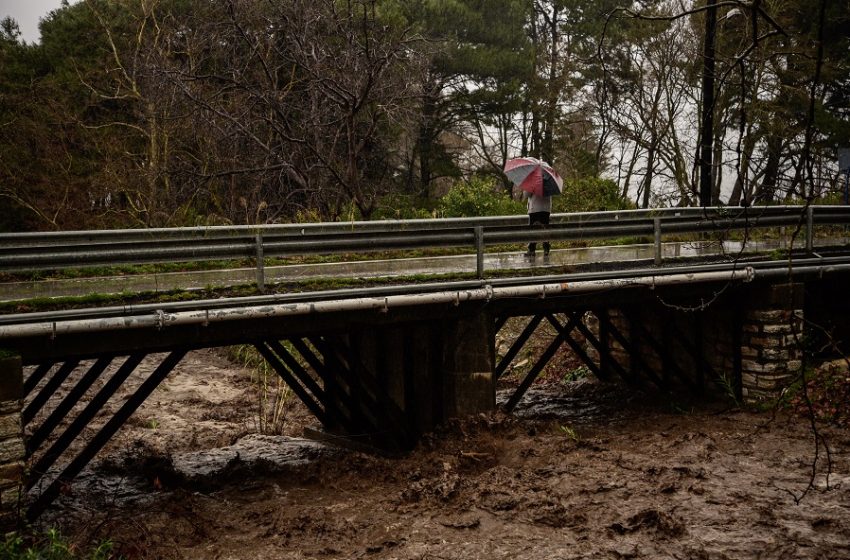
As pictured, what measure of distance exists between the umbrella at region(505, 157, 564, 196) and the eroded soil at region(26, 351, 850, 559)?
3.31 m

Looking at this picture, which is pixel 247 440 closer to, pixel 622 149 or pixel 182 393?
pixel 182 393

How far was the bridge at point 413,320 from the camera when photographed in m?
7.73

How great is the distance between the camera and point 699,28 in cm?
2275

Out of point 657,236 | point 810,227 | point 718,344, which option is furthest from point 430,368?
point 810,227

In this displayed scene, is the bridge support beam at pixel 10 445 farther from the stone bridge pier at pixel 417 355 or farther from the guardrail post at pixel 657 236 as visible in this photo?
the guardrail post at pixel 657 236

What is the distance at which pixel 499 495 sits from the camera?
8727mm

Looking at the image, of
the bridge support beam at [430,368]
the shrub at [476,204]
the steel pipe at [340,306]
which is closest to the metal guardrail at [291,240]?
the steel pipe at [340,306]

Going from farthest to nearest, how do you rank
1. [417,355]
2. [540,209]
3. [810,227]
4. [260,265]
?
[810,227], [540,209], [417,355], [260,265]

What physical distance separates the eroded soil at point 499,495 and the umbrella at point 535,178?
130 inches

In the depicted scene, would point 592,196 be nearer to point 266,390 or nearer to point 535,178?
point 535,178

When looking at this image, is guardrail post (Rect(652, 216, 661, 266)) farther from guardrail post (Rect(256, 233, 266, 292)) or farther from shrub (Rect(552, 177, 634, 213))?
shrub (Rect(552, 177, 634, 213))

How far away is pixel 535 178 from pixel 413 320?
3064 mm

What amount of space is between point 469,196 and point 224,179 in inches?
288

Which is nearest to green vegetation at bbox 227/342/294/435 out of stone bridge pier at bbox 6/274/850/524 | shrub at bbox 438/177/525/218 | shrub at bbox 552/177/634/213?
stone bridge pier at bbox 6/274/850/524
